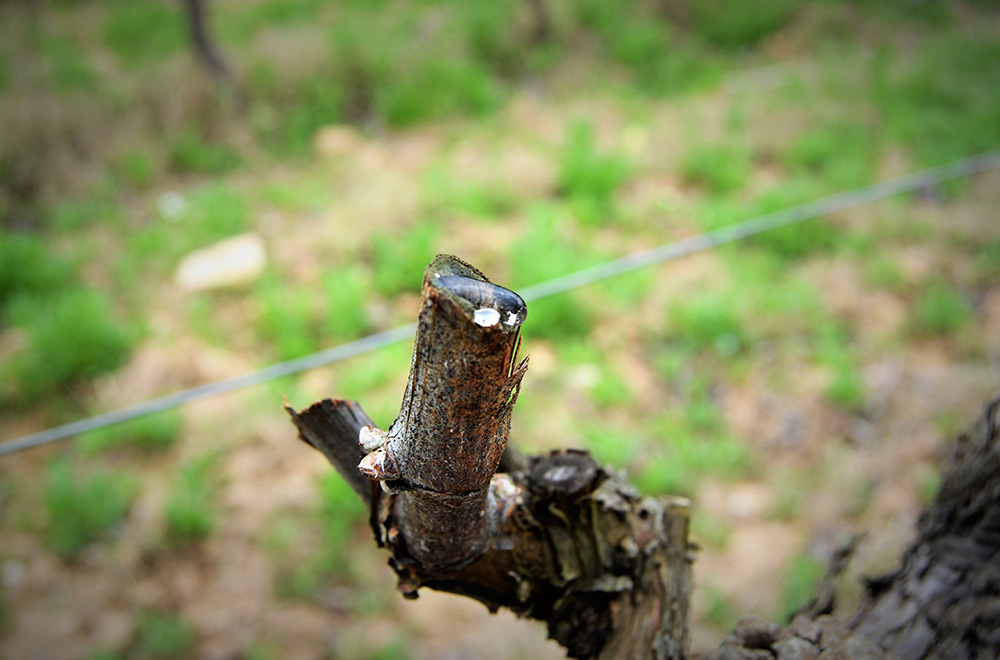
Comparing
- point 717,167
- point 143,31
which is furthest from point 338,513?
point 143,31

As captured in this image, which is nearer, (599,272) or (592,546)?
(592,546)

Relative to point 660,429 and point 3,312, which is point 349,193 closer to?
point 3,312

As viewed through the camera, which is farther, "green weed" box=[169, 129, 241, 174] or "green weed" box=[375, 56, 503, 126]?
"green weed" box=[375, 56, 503, 126]

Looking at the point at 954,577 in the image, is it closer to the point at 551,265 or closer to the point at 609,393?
the point at 609,393

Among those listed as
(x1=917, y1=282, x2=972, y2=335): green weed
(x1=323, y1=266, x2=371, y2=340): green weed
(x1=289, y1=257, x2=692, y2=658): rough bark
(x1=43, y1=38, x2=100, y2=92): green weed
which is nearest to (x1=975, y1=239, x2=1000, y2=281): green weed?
(x1=917, y1=282, x2=972, y2=335): green weed

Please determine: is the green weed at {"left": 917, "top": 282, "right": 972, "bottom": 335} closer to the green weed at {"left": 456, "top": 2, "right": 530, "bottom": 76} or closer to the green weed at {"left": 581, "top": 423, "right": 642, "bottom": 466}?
the green weed at {"left": 581, "top": 423, "right": 642, "bottom": 466}

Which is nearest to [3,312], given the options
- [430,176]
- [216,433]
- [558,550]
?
[216,433]
